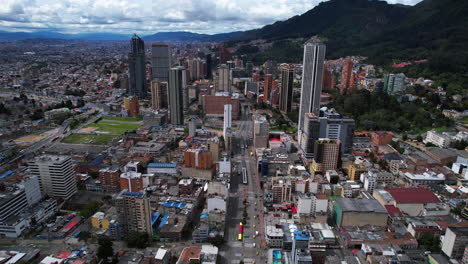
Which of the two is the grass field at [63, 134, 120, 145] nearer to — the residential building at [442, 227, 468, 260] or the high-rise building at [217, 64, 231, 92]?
the high-rise building at [217, 64, 231, 92]

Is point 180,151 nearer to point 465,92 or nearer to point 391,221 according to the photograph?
point 391,221

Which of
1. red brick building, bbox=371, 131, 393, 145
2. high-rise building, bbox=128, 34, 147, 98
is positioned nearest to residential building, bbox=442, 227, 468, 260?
red brick building, bbox=371, 131, 393, 145

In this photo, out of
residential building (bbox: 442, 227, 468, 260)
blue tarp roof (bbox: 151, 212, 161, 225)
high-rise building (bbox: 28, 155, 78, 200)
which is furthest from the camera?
high-rise building (bbox: 28, 155, 78, 200)

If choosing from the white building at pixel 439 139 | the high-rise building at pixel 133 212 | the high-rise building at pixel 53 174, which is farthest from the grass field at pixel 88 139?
the white building at pixel 439 139

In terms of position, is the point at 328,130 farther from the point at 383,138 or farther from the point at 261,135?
the point at 383,138

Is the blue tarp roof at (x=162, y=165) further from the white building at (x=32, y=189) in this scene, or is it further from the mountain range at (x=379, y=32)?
the mountain range at (x=379, y=32)

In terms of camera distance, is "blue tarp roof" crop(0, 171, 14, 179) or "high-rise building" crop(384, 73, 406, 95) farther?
"high-rise building" crop(384, 73, 406, 95)

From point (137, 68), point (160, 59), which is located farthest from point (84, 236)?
point (160, 59)
